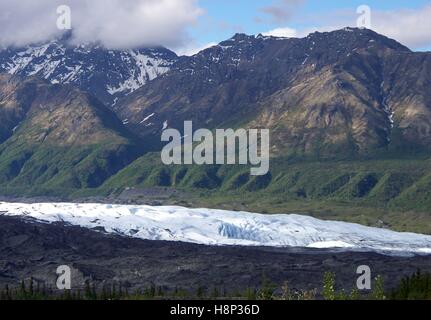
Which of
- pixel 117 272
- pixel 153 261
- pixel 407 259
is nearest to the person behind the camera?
pixel 117 272

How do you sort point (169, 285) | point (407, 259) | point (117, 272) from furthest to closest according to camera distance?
point (407, 259) < point (117, 272) < point (169, 285)
